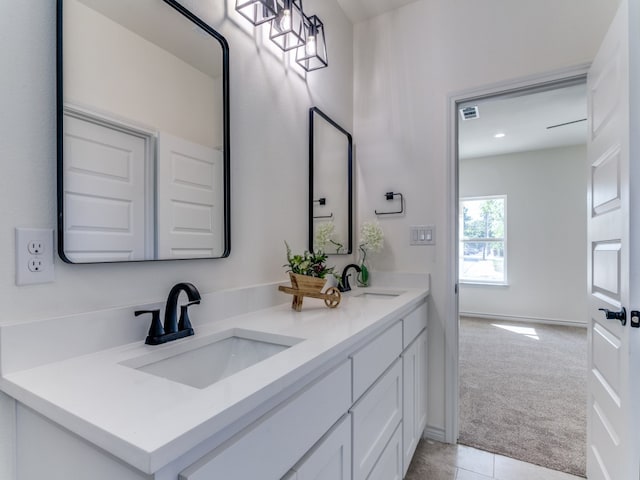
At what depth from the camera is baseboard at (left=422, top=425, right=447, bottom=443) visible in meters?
2.01

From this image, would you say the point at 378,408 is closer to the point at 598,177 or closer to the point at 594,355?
the point at 594,355

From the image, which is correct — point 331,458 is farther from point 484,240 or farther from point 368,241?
point 484,240

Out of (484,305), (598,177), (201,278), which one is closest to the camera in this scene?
(201,278)

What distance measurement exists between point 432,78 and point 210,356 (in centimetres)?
203

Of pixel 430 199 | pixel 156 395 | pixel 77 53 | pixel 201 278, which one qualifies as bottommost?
pixel 156 395

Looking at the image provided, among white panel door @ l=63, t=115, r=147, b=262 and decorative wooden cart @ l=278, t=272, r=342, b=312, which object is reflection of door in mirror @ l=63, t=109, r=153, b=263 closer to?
white panel door @ l=63, t=115, r=147, b=262

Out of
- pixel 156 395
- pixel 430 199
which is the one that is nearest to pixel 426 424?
pixel 430 199

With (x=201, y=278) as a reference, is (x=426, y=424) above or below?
below

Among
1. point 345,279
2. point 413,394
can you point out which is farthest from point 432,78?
point 413,394

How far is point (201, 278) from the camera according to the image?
1195 mm

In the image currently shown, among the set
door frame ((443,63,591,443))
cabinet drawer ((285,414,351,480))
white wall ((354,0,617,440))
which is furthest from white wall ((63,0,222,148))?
door frame ((443,63,591,443))

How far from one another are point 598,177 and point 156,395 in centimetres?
187

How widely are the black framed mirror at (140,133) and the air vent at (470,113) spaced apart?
9.10 ft

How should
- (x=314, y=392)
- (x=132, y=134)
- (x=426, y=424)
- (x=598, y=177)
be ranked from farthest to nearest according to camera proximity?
1. (x=426, y=424)
2. (x=598, y=177)
3. (x=132, y=134)
4. (x=314, y=392)
